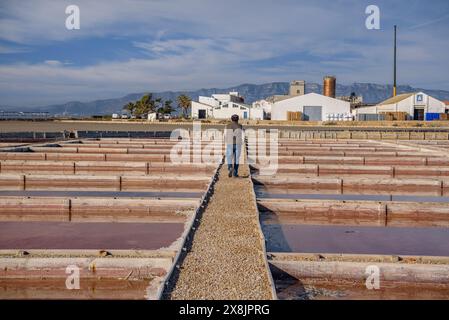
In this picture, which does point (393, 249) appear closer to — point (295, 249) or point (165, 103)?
point (295, 249)

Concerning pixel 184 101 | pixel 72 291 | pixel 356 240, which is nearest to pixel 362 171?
pixel 356 240

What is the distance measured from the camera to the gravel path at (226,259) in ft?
12.0

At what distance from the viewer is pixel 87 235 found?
6.52m

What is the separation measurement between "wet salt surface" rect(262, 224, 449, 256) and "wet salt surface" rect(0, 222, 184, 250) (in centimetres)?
140

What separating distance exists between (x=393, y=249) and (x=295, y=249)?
4.21ft

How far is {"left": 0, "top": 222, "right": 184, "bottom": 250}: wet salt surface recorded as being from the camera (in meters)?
6.09

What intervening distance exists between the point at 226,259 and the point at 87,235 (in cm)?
284

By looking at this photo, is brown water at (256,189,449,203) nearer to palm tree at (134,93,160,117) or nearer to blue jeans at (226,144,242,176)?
blue jeans at (226,144,242,176)

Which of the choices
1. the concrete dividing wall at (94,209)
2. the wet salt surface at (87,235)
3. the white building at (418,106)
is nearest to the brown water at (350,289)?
the wet salt surface at (87,235)

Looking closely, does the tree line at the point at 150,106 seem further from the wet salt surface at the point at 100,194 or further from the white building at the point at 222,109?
the wet salt surface at the point at 100,194

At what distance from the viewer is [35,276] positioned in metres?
4.38

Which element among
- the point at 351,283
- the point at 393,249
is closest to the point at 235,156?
the point at 393,249

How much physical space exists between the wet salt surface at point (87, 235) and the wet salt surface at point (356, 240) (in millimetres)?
1397

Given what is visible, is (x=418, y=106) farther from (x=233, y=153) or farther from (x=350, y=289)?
(x=350, y=289)
